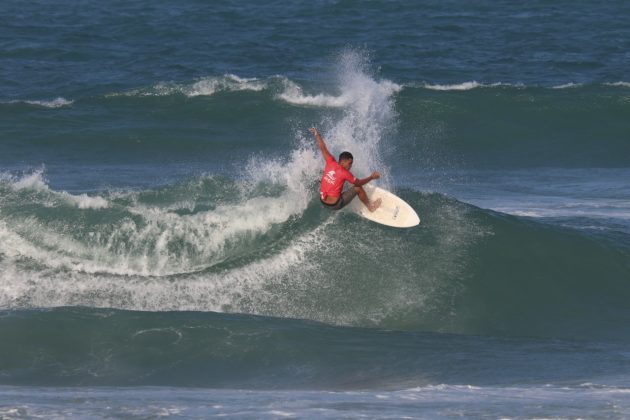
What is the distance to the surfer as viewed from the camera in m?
13.2

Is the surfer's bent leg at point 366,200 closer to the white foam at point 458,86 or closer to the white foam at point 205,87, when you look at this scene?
the white foam at point 205,87

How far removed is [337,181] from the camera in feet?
43.4

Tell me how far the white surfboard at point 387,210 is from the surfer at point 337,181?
0.99ft

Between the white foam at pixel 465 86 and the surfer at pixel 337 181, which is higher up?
the white foam at pixel 465 86

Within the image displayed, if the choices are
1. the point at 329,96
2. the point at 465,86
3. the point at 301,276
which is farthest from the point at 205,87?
the point at 301,276

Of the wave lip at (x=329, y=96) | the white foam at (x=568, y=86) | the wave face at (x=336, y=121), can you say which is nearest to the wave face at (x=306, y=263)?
the wave face at (x=336, y=121)

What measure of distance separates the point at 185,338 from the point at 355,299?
101 inches

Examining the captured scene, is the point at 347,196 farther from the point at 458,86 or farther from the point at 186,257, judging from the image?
the point at 458,86

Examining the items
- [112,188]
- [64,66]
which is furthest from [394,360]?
[64,66]

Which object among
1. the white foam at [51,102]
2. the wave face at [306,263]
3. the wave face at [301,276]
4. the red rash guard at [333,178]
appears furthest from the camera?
the white foam at [51,102]

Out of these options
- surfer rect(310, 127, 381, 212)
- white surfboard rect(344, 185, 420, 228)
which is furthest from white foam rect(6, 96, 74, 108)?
surfer rect(310, 127, 381, 212)

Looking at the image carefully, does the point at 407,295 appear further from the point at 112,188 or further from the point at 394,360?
the point at 112,188

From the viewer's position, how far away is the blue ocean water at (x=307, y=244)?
10.0 meters

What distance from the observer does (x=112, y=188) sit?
744 inches
